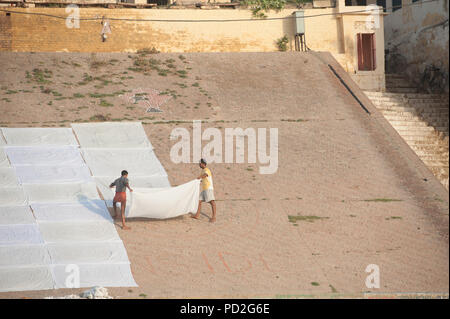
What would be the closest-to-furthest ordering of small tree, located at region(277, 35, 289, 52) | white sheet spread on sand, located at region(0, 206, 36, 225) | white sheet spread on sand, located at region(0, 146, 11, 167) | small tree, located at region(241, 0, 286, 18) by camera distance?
white sheet spread on sand, located at region(0, 206, 36, 225) → white sheet spread on sand, located at region(0, 146, 11, 167) → small tree, located at region(277, 35, 289, 52) → small tree, located at region(241, 0, 286, 18)

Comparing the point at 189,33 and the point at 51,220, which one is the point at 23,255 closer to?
the point at 51,220

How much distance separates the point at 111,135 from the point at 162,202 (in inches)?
220

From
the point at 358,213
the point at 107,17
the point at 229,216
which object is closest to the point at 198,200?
the point at 229,216

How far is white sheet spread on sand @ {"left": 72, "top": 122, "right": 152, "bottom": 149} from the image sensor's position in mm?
17766

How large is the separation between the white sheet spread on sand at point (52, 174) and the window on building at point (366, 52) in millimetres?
15529

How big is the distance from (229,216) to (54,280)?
4.66 meters

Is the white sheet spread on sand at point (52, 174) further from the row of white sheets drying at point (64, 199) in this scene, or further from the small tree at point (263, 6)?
the small tree at point (263, 6)

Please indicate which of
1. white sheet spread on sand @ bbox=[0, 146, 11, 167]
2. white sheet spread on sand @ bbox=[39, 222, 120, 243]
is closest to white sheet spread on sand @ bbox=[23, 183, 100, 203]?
white sheet spread on sand @ bbox=[39, 222, 120, 243]

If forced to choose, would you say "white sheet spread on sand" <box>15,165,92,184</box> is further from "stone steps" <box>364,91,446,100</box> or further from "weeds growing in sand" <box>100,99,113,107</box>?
"stone steps" <box>364,91,446,100</box>

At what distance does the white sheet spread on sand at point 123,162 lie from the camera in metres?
16.2

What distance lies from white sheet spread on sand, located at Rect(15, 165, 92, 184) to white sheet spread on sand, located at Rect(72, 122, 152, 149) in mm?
1590

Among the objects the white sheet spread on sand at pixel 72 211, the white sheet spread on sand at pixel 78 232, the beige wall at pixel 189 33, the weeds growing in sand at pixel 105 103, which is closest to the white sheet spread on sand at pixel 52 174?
the white sheet spread on sand at pixel 72 211

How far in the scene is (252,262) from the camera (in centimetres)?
1207

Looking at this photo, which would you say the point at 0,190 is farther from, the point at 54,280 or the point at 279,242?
the point at 279,242
